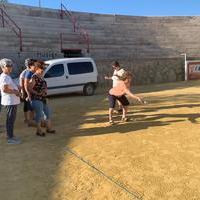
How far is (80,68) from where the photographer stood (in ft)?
68.1

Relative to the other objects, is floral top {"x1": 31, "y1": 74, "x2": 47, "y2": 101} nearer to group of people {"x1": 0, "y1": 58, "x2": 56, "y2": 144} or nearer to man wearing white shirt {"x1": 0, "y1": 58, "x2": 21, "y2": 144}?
group of people {"x1": 0, "y1": 58, "x2": 56, "y2": 144}

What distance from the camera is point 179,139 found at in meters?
10.1

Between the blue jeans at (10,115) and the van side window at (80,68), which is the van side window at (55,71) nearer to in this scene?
the van side window at (80,68)

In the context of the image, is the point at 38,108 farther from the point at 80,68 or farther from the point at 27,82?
the point at 80,68

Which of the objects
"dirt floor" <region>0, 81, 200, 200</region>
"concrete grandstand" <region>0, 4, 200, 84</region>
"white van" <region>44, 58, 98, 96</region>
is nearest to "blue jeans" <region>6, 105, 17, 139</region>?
"dirt floor" <region>0, 81, 200, 200</region>

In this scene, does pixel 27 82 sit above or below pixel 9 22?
below

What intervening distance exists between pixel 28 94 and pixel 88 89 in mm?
10514

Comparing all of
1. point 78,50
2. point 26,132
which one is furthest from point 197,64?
point 26,132

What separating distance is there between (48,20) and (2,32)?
5232 mm

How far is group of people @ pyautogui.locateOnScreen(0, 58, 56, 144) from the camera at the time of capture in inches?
382

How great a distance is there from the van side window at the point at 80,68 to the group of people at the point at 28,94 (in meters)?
8.66

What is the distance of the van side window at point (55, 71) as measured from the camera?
1954 centimetres

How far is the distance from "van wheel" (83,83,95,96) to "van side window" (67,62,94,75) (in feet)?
2.03

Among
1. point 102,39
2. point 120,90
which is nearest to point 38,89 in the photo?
point 120,90
